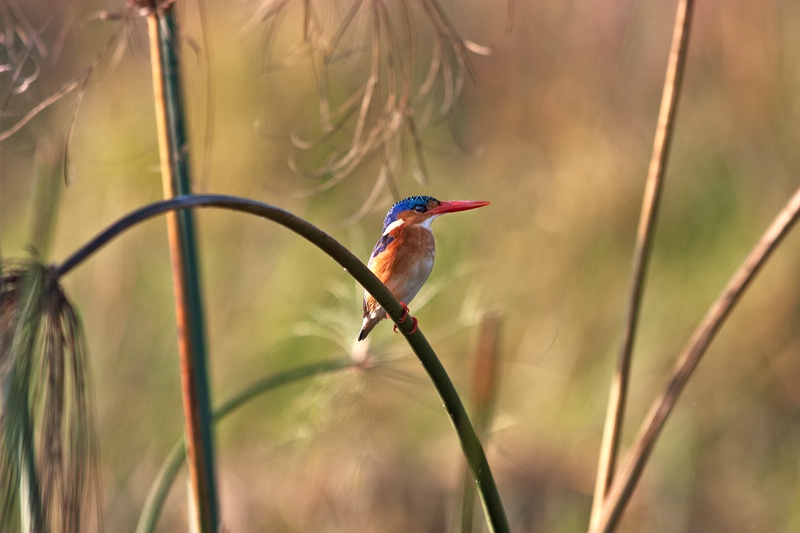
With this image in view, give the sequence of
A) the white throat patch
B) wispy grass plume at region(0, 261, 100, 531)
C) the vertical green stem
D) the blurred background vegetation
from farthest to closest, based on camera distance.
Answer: the blurred background vegetation → the white throat patch → the vertical green stem → wispy grass plume at region(0, 261, 100, 531)

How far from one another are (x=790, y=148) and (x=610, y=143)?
0.88 metres

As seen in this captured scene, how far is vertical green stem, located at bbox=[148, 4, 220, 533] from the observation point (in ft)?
5.05

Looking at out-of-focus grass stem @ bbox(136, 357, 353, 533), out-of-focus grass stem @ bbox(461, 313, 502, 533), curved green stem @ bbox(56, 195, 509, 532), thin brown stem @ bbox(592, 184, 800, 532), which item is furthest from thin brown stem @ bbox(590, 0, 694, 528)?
out-of-focus grass stem @ bbox(136, 357, 353, 533)

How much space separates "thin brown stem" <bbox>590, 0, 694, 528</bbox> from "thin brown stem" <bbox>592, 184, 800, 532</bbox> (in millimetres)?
85

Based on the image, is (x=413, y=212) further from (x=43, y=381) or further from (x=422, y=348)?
(x=43, y=381)

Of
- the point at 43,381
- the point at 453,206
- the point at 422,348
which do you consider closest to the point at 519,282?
the point at 453,206

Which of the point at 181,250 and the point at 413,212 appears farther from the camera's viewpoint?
the point at 413,212

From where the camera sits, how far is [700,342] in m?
1.60

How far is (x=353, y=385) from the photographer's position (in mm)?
2756

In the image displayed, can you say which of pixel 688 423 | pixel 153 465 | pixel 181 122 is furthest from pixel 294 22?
pixel 181 122

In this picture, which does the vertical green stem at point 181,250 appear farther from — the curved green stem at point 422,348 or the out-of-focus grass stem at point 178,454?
the curved green stem at point 422,348

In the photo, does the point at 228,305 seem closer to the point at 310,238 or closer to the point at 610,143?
the point at 610,143

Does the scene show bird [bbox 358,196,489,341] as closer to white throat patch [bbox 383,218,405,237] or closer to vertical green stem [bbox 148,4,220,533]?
white throat patch [bbox 383,218,405,237]

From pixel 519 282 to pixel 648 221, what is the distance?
3.50 meters
